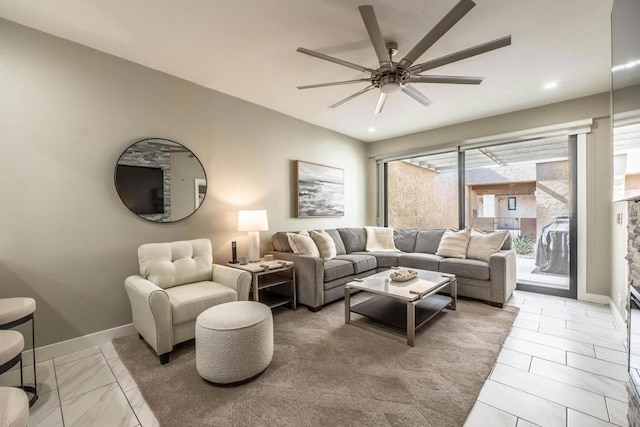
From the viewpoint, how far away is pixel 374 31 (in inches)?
69.7

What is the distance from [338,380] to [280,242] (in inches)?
83.4

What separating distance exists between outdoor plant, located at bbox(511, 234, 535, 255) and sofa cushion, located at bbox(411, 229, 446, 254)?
1.04 m

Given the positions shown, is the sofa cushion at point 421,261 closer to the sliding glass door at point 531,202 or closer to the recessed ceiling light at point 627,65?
the sliding glass door at point 531,202

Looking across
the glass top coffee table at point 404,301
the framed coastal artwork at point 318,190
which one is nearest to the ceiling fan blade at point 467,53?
the glass top coffee table at point 404,301

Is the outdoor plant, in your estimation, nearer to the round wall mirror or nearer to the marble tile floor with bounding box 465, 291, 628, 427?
the marble tile floor with bounding box 465, 291, 628, 427

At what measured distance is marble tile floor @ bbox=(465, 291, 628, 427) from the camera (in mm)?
1525

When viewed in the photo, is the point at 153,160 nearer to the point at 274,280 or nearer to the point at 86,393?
the point at 274,280

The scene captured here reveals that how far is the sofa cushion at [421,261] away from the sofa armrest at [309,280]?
1.53 metres

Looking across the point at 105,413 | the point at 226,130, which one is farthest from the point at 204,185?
the point at 105,413

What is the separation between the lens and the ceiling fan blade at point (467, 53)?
1717 millimetres

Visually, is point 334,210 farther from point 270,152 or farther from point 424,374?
point 424,374

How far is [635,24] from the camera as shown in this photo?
1.49 m

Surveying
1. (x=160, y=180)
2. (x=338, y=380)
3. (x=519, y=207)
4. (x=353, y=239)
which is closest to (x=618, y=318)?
(x=519, y=207)

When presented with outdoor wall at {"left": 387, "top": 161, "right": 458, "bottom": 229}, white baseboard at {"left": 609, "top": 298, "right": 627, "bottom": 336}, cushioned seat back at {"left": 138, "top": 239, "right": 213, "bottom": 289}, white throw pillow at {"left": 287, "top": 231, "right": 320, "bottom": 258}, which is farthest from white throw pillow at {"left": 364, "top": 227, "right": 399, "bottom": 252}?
cushioned seat back at {"left": 138, "top": 239, "right": 213, "bottom": 289}
